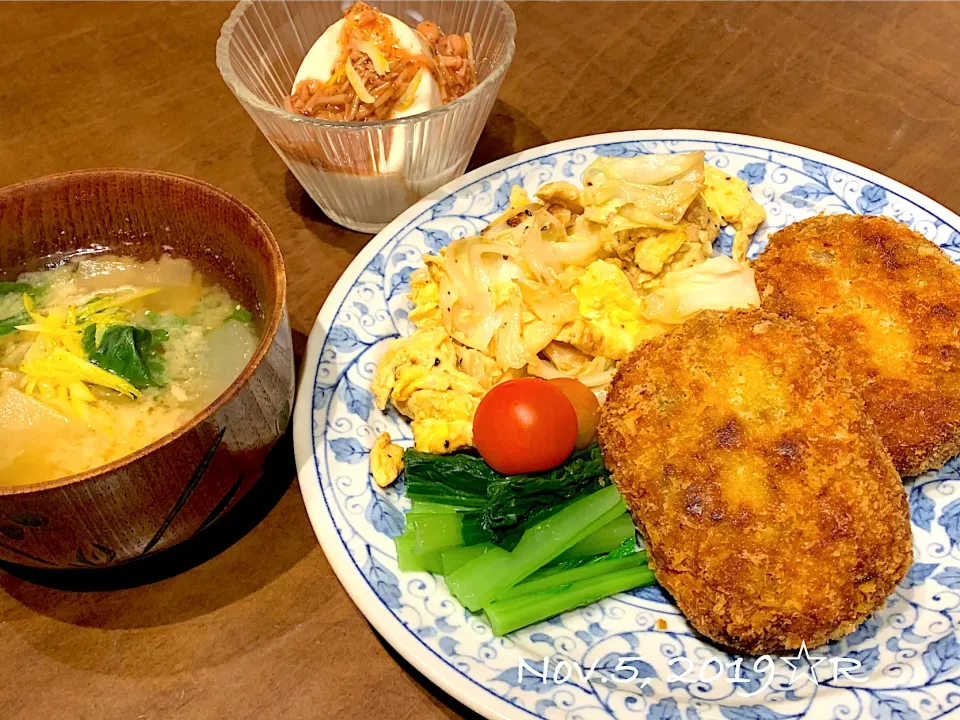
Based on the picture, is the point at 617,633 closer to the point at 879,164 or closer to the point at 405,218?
the point at 405,218

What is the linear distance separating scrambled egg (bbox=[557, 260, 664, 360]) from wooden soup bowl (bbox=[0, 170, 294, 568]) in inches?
38.1

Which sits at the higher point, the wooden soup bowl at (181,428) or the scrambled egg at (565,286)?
the wooden soup bowl at (181,428)

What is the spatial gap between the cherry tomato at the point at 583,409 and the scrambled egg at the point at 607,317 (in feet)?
0.62

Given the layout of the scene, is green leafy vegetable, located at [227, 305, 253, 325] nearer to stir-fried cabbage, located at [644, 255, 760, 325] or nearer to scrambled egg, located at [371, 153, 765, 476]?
scrambled egg, located at [371, 153, 765, 476]

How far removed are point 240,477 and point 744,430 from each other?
1.31 metres

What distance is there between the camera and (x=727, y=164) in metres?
2.93

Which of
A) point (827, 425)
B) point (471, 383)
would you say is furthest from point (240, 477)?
point (827, 425)

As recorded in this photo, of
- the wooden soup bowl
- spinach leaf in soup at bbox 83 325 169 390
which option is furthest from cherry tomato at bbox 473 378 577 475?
spinach leaf in soup at bbox 83 325 169 390

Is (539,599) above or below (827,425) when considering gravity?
below

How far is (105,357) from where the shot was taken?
2.03 metres

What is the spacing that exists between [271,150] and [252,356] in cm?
172

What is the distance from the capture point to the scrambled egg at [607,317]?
2.53m

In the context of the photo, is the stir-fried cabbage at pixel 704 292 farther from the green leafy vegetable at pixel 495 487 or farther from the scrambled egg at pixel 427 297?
the scrambled egg at pixel 427 297

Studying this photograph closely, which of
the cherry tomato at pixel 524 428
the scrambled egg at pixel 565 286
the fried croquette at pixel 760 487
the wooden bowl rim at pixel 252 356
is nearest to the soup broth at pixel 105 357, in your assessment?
the wooden bowl rim at pixel 252 356
